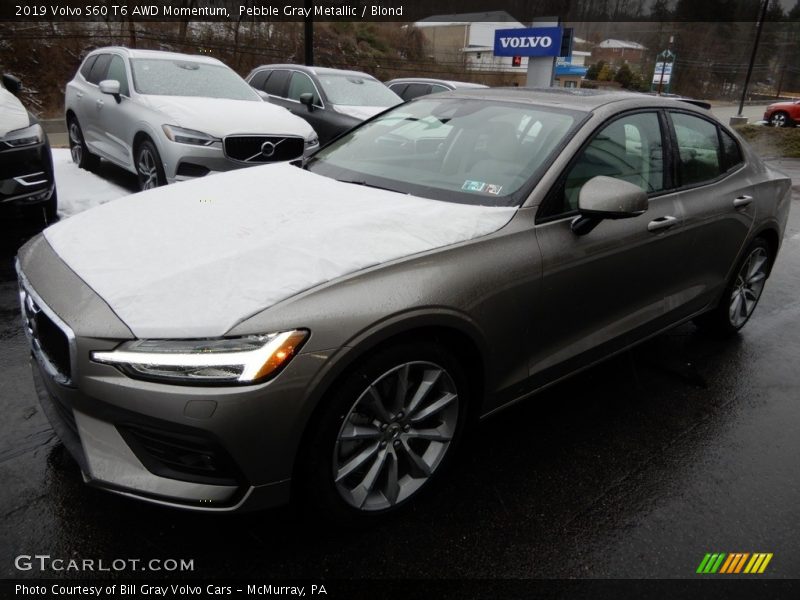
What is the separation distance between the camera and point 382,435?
2.24m

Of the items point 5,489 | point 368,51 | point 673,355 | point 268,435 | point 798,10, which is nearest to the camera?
point 268,435

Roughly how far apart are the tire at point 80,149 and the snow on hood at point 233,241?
6196 millimetres

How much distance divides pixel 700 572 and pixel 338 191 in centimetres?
215

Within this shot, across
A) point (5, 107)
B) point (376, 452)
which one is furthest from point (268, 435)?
point (5, 107)

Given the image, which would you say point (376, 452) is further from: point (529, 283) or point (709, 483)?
point (709, 483)

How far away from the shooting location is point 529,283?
2518mm

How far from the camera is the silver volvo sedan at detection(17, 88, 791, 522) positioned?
1859 millimetres

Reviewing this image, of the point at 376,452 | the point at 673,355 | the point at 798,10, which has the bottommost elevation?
the point at 673,355

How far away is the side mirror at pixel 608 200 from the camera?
8.41 feet

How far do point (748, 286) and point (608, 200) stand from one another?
2.40 meters

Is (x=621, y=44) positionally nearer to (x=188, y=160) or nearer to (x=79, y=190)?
(x=79, y=190)

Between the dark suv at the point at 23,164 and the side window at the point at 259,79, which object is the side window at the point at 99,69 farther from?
the side window at the point at 259,79

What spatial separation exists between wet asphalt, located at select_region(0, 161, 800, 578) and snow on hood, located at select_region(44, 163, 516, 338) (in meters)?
0.74

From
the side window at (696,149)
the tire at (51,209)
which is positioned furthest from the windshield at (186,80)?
the side window at (696,149)
